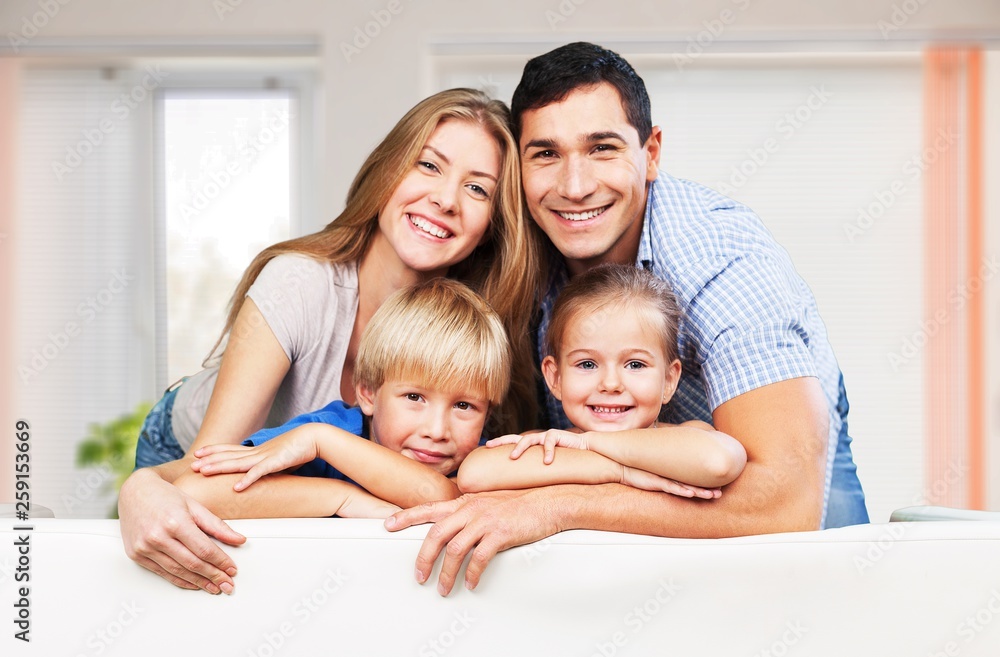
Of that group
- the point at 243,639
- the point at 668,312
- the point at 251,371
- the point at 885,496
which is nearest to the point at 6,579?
the point at 243,639

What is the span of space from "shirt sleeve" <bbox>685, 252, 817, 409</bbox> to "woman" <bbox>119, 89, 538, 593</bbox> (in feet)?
1.35

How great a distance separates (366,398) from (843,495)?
Result: 3.50 feet

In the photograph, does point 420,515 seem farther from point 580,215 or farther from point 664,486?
point 580,215

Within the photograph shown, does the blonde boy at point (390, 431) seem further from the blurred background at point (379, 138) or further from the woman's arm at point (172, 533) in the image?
the blurred background at point (379, 138)

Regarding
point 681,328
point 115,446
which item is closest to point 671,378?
point 681,328

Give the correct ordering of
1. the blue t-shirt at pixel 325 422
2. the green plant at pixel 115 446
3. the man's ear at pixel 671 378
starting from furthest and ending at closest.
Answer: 1. the green plant at pixel 115 446
2. the man's ear at pixel 671 378
3. the blue t-shirt at pixel 325 422

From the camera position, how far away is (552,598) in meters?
0.98

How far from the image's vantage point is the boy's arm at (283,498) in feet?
3.68

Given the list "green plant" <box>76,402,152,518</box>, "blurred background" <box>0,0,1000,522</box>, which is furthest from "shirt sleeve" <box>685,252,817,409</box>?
"green plant" <box>76,402,152,518</box>

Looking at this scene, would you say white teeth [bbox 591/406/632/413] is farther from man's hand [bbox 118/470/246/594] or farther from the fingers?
man's hand [bbox 118/470/246/594]

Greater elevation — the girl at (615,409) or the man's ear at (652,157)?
the man's ear at (652,157)

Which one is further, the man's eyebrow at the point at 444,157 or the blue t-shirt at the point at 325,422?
the man's eyebrow at the point at 444,157

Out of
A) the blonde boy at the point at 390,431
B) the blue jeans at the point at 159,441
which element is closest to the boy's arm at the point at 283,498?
the blonde boy at the point at 390,431

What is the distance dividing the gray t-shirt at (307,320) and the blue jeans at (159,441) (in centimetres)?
28
